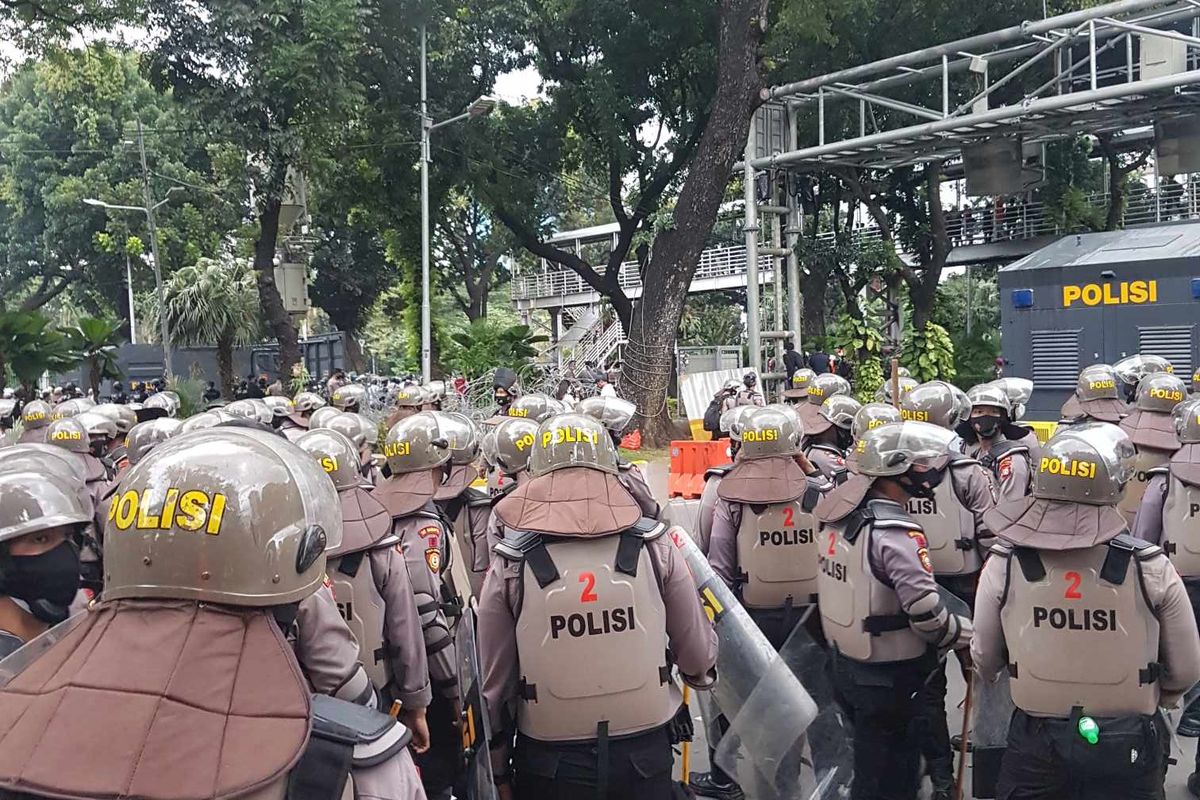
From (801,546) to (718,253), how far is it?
107ft

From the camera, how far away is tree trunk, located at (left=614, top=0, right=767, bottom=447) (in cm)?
1570

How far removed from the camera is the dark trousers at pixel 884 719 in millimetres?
4395

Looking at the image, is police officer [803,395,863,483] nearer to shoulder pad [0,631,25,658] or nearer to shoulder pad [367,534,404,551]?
shoulder pad [367,534,404,551]

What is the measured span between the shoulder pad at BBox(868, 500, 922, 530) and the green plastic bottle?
0.98 meters

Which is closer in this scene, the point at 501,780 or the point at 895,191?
the point at 501,780

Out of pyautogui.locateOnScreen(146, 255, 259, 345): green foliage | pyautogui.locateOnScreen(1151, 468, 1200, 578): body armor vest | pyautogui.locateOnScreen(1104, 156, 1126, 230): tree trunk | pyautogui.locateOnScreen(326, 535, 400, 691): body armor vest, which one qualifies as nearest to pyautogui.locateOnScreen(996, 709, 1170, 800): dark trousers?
pyautogui.locateOnScreen(1151, 468, 1200, 578): body armor vest

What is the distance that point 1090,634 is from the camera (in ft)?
11.9

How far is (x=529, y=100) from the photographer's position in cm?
2409

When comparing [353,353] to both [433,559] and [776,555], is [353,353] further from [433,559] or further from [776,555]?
[433,559]

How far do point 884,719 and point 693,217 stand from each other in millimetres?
12868

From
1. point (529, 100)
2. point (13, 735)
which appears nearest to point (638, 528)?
point (13, 735)

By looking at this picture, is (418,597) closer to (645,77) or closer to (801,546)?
(801,546)

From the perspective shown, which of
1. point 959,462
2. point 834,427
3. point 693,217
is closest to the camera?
point 959,462

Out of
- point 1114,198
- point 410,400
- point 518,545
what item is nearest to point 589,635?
point 518,545
